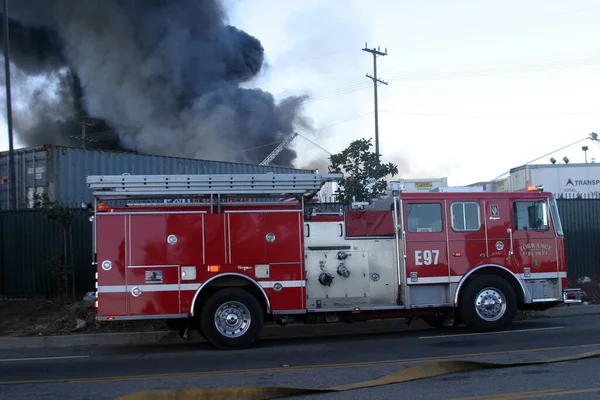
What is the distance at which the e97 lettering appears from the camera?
10.4 meters

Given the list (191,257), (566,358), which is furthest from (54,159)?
(566,358)

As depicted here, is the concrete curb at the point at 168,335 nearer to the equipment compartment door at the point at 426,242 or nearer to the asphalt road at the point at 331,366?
the asphalt road at the point at 331,366

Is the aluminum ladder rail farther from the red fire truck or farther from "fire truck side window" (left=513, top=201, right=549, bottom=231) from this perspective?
"fire truck side window" (left=513, top=201, right=549, bottom=231)

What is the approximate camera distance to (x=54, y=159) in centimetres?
1919

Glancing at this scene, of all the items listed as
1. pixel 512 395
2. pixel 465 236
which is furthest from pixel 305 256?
pixel 512 395

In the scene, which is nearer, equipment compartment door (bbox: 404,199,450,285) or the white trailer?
equipment compartment door (bbox: 404,199,450,285)

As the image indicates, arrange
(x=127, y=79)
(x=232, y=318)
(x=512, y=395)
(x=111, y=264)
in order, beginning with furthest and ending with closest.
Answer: (x=127, y=79) → (x=232, y=318) → (x=111, y=264) → (x=512, y=395)

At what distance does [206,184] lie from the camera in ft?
31.8

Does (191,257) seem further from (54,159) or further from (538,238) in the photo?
(54,159)

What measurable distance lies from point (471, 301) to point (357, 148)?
6.58m

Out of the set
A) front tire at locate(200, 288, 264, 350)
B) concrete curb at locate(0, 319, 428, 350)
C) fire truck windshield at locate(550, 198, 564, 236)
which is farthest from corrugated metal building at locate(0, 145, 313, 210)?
fire truck windshield at locate(550, 198, 564, 236)

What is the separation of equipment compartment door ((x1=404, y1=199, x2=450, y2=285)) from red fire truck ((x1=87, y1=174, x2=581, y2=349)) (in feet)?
0.06

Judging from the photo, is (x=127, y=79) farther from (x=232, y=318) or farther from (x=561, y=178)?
(x=232, y=318)

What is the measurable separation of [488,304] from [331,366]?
3871 mm
